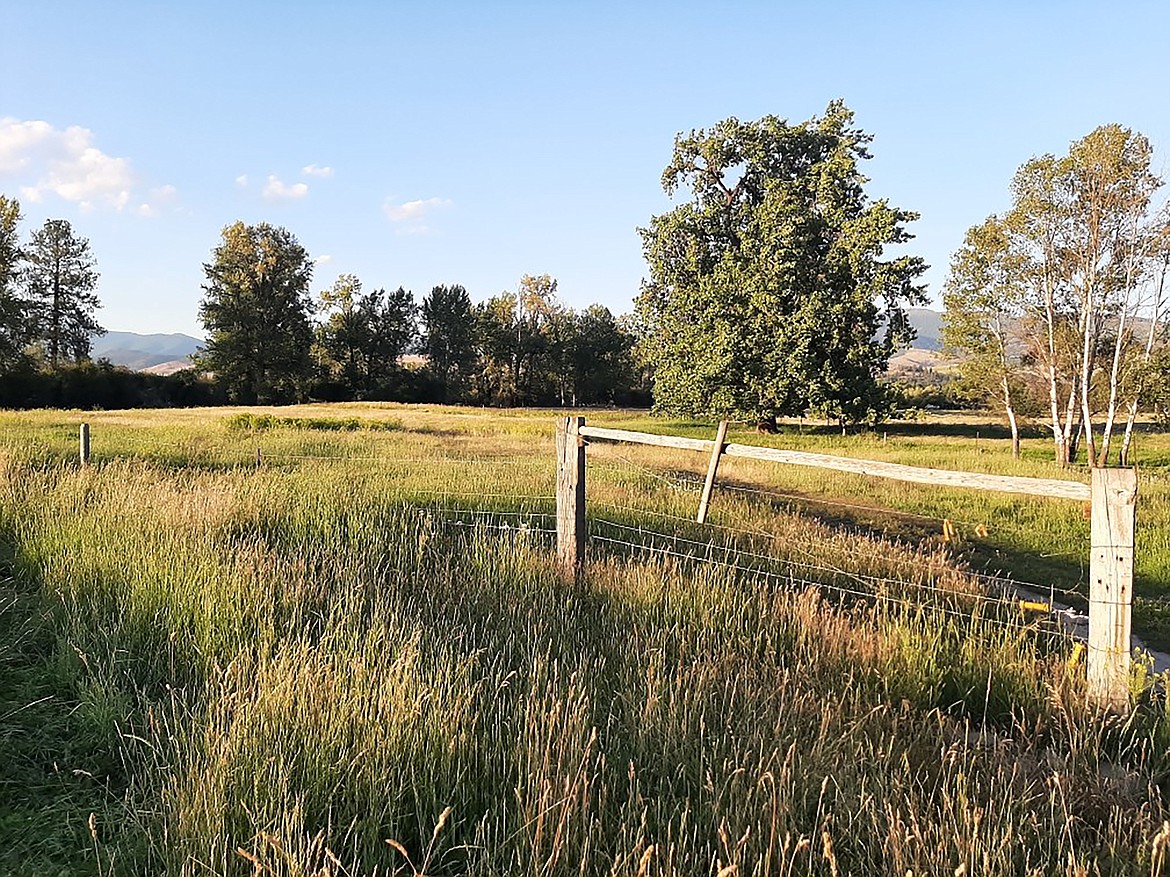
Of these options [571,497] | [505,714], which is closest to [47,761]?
[505,714]

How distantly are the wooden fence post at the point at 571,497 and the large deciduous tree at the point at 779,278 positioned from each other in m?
23.5

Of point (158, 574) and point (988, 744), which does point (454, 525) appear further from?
point (988, 744)

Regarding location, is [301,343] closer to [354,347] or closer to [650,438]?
[354,347]

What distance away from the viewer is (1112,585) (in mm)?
4078

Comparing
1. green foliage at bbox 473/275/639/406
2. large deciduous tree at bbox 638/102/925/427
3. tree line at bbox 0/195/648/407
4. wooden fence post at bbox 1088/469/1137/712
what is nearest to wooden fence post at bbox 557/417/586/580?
wooden fence post at bbox 1088/469/1137/712

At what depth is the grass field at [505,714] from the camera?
254 centimetres

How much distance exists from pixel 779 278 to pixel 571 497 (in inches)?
998

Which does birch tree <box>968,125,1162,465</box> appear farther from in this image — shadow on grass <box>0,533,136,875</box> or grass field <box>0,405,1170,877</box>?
shadow on grass <box>0,533,136,875</box>

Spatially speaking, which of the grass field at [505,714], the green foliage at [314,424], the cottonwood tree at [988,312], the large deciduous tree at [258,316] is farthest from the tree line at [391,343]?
the grass field at [505,714]

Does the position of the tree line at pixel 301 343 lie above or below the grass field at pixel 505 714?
above

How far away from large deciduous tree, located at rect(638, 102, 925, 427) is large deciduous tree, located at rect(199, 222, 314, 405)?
3835cm

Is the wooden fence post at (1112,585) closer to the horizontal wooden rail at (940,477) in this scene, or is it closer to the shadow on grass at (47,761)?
the horizontal wooden rail at (940,477)

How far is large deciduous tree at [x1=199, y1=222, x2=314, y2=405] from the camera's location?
187 feet

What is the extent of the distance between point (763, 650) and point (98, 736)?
3.91m
